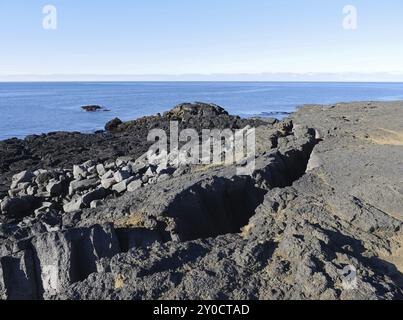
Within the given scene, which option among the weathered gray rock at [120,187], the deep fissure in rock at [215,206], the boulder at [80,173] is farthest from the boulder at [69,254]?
the boulder at [80,173]

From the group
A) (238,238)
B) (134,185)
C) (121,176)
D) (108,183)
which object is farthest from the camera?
(121,176)

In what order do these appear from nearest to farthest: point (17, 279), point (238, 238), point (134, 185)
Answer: point (17, 279) → point (238, 238) → point (134, 185)

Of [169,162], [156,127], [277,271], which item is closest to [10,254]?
[277,271]

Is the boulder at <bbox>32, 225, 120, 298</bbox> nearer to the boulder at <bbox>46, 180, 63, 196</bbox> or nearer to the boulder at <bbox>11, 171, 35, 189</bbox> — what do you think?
the boulder at <bbox>46, 180, 63, 196</bbox>

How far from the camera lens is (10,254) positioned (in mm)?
6547

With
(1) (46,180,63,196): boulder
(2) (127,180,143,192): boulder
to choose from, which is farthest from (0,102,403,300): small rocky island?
(1) (46,180,63,196): boulder

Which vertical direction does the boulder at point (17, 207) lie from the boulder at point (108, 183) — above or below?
below

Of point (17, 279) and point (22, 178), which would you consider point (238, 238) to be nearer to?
point (17, 279)

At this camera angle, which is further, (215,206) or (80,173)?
(80,173)

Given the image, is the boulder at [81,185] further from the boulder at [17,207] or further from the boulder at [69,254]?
the boulder at [69,254]

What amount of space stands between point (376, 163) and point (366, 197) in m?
2.69

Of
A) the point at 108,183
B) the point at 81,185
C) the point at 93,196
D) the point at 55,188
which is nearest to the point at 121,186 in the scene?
the point at 108,183

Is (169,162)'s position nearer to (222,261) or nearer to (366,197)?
(366,197)

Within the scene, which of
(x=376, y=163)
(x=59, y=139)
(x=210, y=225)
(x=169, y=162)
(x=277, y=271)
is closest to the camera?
(x=277, y=271)
